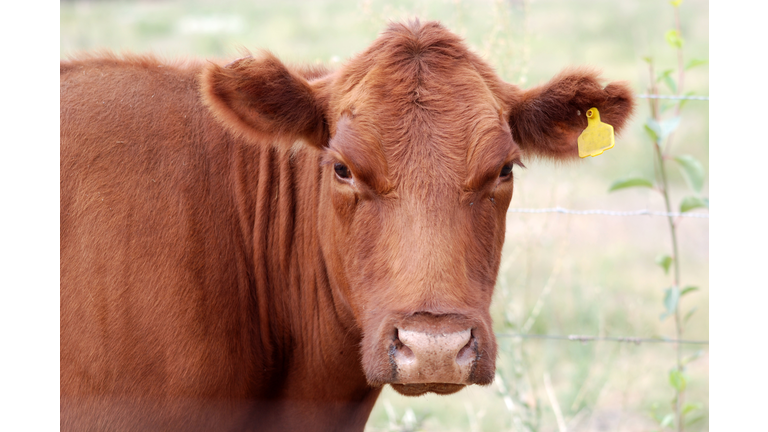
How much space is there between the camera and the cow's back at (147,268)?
3.07m

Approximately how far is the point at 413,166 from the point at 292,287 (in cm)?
119

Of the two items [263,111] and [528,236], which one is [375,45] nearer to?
[263,111]

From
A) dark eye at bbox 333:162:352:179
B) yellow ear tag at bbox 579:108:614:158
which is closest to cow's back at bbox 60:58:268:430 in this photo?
dark eye at bbox 333:162:352:179

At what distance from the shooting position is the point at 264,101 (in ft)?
10.5

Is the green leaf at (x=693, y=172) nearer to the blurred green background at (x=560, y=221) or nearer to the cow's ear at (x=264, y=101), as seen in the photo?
the blurred green background at (x=560, y=221)

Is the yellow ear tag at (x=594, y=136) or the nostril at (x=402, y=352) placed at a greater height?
the yellow ear tag at (x=594, y=136)

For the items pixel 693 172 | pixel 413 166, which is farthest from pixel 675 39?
pixel 413 166

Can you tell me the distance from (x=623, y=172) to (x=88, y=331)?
912 centimetres

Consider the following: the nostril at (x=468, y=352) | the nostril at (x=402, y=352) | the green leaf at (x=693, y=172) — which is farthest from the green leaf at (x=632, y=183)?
the nostril at (x=402, y=352)

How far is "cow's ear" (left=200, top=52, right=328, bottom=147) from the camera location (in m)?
3.09

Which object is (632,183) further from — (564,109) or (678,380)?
(564,109)

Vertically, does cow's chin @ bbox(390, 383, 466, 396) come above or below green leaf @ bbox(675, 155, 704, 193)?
below

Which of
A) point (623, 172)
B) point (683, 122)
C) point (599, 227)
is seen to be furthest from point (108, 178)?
point (683, 122)

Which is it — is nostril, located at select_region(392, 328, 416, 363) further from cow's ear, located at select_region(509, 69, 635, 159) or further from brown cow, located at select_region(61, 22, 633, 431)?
cow's ear, located at select_region(509, 69, 635, 159)
